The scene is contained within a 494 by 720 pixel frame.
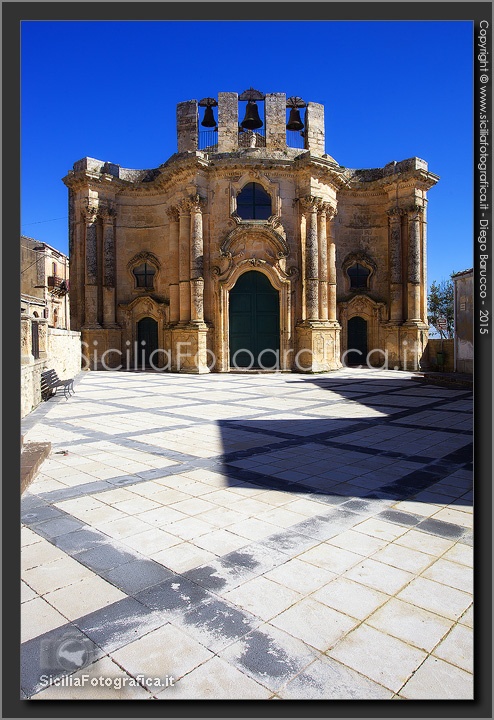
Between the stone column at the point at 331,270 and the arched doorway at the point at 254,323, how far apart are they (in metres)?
2.61

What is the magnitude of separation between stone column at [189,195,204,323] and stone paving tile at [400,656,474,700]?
790 inches

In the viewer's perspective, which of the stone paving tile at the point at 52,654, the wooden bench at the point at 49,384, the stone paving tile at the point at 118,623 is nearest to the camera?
the stone paving tile at the point at 52,654

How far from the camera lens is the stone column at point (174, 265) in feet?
77.0

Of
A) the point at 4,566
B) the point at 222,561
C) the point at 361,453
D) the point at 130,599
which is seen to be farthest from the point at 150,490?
the point at 4,566

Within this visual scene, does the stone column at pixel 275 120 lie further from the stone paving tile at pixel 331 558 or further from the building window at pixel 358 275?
the stone paving tile at pixel 331 558

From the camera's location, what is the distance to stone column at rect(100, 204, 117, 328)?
2450cm

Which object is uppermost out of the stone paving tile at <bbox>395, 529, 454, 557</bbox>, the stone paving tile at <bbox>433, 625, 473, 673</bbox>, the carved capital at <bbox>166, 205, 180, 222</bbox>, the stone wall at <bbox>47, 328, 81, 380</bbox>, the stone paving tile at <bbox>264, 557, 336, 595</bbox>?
the carved capital at <bbox>166, 205, 180, 222</bbox>

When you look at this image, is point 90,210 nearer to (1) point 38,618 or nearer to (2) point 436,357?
(2) point 436,357

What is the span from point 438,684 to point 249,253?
2091 centimetres

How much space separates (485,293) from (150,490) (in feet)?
15.0

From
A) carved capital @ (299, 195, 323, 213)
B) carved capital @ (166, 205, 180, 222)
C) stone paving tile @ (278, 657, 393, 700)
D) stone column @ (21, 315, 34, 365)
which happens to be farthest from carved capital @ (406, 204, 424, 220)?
stone paving tile @ (278, 657, 393, 700)

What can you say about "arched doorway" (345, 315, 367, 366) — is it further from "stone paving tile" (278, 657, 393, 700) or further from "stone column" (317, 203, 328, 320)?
"stone paving tile" (278, 657, 393, 700)

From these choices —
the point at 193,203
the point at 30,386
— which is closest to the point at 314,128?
the point at 193,203

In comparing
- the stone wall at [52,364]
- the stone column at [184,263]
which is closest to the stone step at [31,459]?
the stone wall at [52,364]
